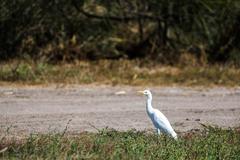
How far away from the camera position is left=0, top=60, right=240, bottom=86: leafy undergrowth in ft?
60.5

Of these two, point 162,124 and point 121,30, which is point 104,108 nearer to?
point 162,124

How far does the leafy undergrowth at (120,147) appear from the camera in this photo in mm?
9641

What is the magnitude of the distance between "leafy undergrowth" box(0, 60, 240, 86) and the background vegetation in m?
0.74

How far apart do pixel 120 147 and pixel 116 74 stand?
9.36 m

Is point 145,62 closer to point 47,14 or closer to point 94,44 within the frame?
point 94,44

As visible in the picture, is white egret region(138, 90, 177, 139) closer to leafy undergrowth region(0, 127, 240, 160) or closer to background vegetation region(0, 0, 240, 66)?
leafy undergrowth region(0, 127, 240, 160)

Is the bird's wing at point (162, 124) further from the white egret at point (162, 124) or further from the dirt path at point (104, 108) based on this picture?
the dirt path at point (104, 108)

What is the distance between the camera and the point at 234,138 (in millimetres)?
11883

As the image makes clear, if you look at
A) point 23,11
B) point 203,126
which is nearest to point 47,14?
point 23,11

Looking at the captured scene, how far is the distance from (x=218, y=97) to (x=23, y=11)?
581 centimetres

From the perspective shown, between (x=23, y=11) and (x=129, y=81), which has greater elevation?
(x=23, y=11)

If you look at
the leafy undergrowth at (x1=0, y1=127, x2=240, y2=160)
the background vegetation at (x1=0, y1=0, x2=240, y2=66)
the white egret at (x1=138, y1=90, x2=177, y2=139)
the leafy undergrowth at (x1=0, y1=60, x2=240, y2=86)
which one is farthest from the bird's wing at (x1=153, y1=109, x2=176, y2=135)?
the background vegetation at (x1=0, y1=0, x2=240, y2=66)

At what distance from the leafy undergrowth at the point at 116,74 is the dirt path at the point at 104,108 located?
66 centimetres

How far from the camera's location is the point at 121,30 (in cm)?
2205
